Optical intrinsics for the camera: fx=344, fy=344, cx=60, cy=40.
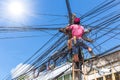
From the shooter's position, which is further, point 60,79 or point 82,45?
point 60,79

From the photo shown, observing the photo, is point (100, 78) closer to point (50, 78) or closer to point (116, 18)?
point (50, 78)

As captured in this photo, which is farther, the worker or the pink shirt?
the pink shirt

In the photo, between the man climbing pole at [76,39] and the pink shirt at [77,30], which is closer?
the man climbing pole at [76,39]

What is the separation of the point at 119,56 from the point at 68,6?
379 inches

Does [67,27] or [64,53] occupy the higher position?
[67,27]

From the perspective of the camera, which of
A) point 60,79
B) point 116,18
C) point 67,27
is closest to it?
point 116,18

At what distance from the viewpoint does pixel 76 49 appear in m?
16.2

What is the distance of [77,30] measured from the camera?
16266 millimetres

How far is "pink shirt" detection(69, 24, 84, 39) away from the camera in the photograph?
1619 centimetres

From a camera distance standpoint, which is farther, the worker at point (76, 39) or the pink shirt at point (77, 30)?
the pink shirt at point (77, 30)

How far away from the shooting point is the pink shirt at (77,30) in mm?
16191

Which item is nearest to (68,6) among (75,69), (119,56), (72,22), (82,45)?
(72,22)

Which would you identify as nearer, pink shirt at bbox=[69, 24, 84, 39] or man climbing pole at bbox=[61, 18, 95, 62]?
man climbing pole at bbox=[61, 18, 95, 62]

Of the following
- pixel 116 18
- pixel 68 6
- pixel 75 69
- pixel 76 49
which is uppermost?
pixel 68 6
